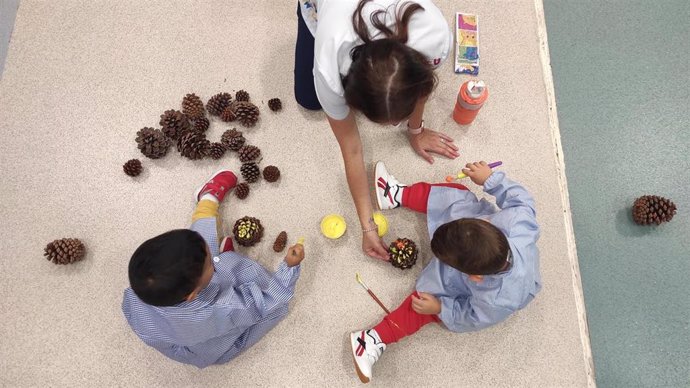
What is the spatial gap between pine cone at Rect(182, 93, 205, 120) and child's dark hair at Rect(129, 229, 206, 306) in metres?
0.46

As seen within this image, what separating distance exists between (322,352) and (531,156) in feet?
2.37

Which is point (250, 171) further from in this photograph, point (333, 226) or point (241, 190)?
point (333, 226)

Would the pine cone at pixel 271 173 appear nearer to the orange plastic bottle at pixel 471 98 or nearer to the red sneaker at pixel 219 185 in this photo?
the red sneaker at pixel 219 185

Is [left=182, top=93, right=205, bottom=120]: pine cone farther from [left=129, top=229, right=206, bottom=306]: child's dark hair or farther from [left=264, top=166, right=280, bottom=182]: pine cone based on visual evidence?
[left=129, top=229, right=206, bottom=306]: child's dark hair

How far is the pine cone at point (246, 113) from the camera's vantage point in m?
1.20

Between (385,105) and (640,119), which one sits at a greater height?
(385,105)

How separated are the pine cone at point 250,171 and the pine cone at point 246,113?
12 centimetres

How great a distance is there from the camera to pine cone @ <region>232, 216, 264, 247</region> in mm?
1116

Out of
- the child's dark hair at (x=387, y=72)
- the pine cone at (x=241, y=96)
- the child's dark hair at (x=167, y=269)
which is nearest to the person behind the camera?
the child's dark hair at (x=387, y=72)

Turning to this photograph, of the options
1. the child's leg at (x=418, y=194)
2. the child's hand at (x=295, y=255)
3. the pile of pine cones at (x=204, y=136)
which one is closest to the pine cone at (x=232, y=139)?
the pile of pine cones at (x=204, y=136)

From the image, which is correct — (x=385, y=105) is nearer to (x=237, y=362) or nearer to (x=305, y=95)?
(x=305, y=95)

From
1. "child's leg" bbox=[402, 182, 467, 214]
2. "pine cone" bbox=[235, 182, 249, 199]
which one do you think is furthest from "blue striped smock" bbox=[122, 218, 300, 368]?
"child's leg" bbox=[402, 182, 467, 214]

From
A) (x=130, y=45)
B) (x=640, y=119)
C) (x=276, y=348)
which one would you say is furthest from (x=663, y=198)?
(x=130, y=45)

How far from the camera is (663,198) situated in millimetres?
1160
